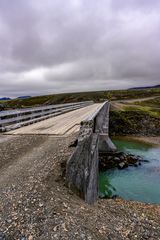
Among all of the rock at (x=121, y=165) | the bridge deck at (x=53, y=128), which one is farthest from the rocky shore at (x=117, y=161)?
the bridge deck at (x=53, y=128)

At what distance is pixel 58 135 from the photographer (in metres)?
10.4

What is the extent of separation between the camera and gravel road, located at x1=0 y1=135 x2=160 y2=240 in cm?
406

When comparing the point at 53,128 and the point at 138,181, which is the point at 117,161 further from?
the point at 53,128

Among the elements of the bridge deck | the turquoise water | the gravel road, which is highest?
the bridge deck

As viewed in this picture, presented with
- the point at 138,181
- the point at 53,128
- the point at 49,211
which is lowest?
the point at 138,181

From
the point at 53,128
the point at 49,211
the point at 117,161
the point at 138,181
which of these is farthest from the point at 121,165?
the point at 49,211

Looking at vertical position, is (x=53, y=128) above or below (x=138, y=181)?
above

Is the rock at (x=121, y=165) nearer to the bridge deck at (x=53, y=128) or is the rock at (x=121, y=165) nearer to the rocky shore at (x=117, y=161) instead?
the rocky shore at (x=117, y=161)

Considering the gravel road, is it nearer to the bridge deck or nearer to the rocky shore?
the bridge deck

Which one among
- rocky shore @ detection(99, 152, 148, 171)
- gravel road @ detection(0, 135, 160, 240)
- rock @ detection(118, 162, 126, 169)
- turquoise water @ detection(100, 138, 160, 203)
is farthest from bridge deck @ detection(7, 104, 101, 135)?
rock @ detection(118, 162, 126, 169)

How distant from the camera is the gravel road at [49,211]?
4.06m

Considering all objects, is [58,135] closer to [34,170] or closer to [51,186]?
[34,170]

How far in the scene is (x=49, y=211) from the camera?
452 centimetres

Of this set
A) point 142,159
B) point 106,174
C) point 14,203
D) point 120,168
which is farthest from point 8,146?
point 142,159
